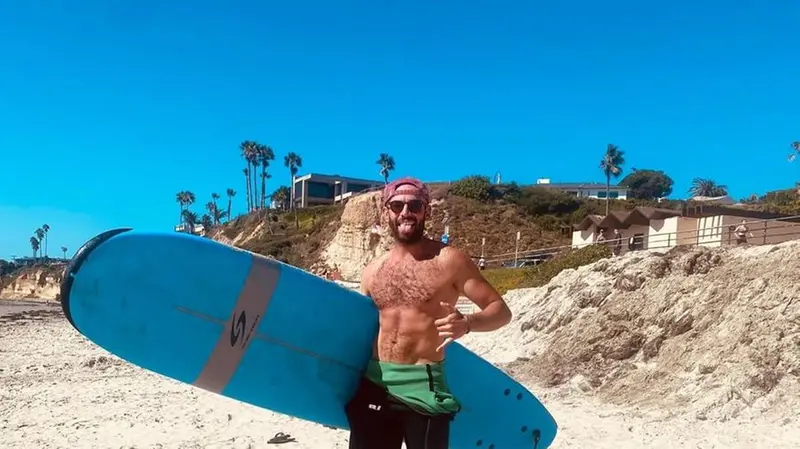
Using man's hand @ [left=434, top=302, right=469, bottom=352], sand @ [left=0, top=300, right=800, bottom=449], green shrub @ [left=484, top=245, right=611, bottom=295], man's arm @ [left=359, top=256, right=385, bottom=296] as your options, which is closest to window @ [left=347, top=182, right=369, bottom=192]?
green shrub @ [left=484, top=245, right=611, bottom=295]

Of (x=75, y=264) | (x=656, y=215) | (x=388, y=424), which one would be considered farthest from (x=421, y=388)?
(x=656, y=215)

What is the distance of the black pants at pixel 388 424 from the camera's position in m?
2.54

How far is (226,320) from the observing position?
3055 millimetres

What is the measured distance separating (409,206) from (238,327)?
115cm

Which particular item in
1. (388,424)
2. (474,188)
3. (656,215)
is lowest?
(388,424)

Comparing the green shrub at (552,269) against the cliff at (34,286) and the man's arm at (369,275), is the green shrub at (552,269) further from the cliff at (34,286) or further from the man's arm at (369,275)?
the cliff at (34,286)

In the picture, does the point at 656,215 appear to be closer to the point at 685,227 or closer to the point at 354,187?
the point at 685,227

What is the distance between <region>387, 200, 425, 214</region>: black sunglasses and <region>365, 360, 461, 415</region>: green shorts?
678mm

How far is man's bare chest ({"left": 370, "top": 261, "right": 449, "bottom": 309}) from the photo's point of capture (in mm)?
2574

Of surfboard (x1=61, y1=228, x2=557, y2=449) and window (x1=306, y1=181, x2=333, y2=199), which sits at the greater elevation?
window (x1=306, y1=181, x2=333, y2=199)

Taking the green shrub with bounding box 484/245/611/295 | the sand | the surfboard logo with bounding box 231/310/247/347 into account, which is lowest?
the sand

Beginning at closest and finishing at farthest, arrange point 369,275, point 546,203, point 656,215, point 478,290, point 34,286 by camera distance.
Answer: point 478,290 → point 369,275 → point 656,215 → point 546,203 → point 34,286

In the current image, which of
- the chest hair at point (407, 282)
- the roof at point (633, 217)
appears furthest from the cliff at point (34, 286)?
the chest hair at point (407, 282)

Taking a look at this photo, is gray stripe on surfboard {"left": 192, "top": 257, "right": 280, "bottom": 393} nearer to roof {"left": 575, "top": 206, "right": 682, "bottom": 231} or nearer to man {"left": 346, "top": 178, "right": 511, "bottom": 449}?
man {"left": 346, "top": 178, "right": 511, "bottom": 449}
